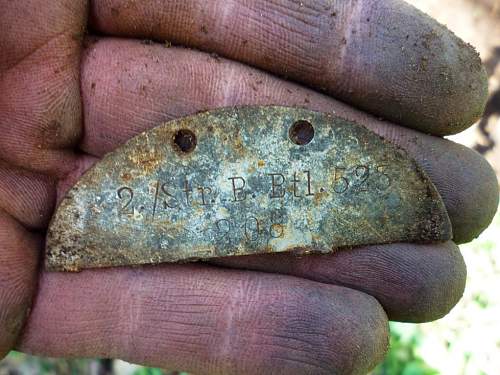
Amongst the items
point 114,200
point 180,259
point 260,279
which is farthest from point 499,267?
point 114,200

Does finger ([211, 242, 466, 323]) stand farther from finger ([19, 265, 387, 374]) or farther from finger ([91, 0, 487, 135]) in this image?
finger ([91, 0, 487, 135])

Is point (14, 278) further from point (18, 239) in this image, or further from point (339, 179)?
point (339, 179)

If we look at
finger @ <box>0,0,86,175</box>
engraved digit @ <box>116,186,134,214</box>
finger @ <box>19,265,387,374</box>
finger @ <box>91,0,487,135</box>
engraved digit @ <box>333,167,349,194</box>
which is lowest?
finger @ <box>19,265,387,374</box>

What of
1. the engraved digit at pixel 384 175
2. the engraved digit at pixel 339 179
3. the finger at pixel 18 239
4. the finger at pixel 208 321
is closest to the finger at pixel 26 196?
the finger at pixel 18 239

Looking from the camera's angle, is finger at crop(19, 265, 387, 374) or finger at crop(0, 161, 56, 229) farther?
finger at crop(0, 161, 56, 229)

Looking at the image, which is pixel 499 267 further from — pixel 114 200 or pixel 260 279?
pixel 114 200

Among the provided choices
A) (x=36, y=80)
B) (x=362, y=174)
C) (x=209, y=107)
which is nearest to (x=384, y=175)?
(x=362, y=174)

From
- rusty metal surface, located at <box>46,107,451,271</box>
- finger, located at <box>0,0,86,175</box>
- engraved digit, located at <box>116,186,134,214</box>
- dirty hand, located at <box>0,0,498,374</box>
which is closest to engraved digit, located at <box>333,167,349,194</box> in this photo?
A: rusty metal surface, located at <box>46,107,451,271</box>
